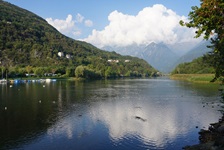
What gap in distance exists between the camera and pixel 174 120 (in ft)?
166

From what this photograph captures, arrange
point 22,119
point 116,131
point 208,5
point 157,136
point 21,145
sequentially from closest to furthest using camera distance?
point 208,5, point 21,145, point 157,136, point 116,131, point 22,119

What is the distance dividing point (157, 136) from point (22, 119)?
91.2 feet

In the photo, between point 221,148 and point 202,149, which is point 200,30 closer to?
point 221,148

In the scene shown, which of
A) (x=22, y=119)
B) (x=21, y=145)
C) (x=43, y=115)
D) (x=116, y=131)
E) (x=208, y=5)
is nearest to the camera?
(x=208, y=5)

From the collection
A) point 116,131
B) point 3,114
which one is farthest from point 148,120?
point 3,114

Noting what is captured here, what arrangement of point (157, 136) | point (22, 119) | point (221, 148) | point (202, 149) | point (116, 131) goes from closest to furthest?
1. point (221, 148)
2. point (202, 149)
3. point (157, 136)
4. point (116, 131)
5. point (22, 119)

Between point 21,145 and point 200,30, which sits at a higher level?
point 200,30

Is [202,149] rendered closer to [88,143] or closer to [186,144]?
[186,144]

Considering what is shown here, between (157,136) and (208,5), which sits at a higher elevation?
(208,5)

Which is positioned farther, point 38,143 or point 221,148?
point 38,143

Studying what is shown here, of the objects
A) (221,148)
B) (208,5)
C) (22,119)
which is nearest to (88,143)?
(221,148)

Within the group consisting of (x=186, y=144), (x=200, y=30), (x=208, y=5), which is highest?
(x=208, y=5)

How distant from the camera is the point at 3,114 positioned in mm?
55250

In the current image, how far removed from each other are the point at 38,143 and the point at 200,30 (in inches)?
1065
